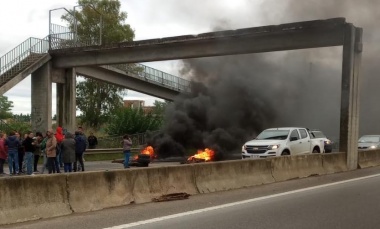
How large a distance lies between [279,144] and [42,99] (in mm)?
18085

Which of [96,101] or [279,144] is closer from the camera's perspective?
[279,144]

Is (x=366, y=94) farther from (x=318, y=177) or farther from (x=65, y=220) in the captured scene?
(x=65, y=220)

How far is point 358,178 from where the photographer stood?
14.4m

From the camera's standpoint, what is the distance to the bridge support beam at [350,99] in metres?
17.2

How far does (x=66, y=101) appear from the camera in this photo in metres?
31.5

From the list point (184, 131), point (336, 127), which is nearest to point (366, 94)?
point (336, 127)

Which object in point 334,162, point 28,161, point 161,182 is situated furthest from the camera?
point 334,162

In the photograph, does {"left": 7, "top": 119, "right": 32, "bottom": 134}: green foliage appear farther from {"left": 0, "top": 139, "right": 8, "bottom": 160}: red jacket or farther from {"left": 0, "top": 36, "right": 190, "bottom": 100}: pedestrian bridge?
{"left": 0, "top": 139, "right": 8, "bottom": 160}: red jacket

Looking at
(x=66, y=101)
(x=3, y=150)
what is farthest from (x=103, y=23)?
(x=3, y=150)

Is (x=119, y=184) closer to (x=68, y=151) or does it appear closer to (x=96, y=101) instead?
(x=68, y=151)

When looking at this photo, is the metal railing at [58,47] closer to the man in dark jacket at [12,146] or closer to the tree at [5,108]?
the man in dark jacket at [12,146]

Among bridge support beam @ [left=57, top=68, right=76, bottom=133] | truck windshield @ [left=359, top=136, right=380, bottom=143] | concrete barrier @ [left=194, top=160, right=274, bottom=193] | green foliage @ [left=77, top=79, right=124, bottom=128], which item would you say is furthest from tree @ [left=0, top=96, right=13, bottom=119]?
concrete barrier @ [left=194, top=160, right=274, bottom=193]

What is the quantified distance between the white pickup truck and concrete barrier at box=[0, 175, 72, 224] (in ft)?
32.8

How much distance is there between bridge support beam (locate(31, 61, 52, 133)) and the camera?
29.8m
